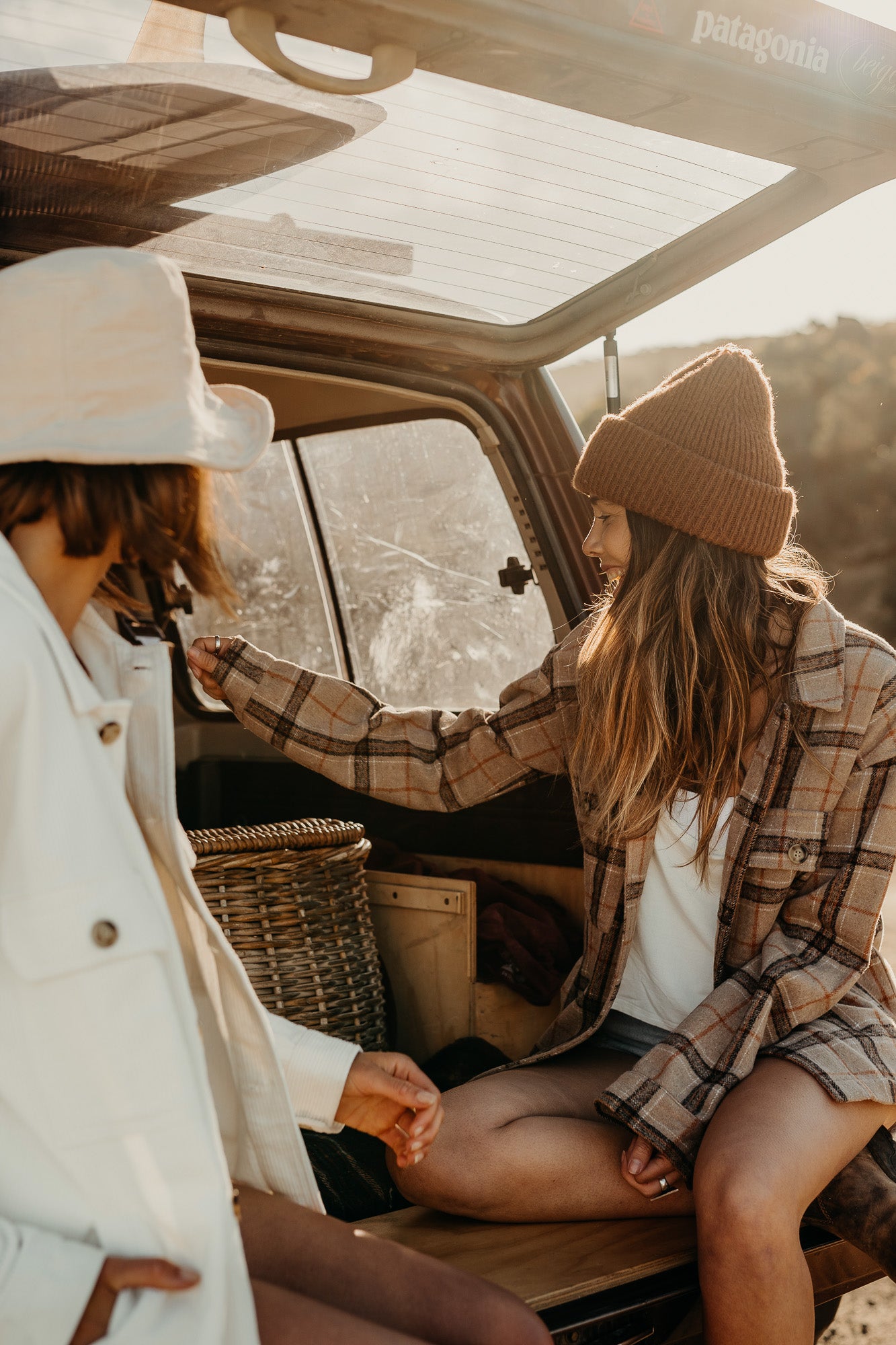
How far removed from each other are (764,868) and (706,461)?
69cm

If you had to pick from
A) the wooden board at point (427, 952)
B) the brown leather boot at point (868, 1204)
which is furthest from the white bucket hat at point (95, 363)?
the wooden board at point (427, 952)

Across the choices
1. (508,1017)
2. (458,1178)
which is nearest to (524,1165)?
(458,1178)

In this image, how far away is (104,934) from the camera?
1.07 m

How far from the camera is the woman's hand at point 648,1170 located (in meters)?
1.88

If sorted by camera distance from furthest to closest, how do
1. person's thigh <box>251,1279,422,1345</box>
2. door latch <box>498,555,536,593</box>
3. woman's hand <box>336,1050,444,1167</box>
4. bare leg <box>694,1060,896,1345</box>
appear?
door latch <box>498,555,536,593</box> → bare leg <box>694,1060,896,1345</box> → woman's hand <box>336,1050,444,1167</box> → person's thigh <box>251,1279,422,1345</box>

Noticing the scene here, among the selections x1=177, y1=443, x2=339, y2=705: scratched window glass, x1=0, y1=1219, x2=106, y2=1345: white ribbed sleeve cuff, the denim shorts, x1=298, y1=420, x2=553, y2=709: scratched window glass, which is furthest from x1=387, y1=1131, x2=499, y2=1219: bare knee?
x1=177, y1=443, x2=339, y2=705: scratched window glass

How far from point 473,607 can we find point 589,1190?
1671 millimetres

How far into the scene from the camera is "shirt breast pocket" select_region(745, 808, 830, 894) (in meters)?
2.00

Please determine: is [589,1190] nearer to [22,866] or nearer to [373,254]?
[22,866]

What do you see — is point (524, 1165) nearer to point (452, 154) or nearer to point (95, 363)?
point (95, 363)

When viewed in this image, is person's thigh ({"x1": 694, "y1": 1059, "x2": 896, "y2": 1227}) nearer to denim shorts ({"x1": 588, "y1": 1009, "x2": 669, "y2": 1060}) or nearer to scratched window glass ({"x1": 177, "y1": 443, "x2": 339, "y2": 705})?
denim shorts ({"x1": 588, "y1": 1009, "x2": 669, "y2": 1060})

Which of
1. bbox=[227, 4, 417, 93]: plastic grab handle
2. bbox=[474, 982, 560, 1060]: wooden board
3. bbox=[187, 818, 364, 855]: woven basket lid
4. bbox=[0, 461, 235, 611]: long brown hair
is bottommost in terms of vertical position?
bbox=[474, 982, 560, 1060]: wooden board

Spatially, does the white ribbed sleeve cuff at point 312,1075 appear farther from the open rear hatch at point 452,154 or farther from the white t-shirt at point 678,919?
the open rear hatch at point 452,154

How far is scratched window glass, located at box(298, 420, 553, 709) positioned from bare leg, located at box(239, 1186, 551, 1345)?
1.92 m
